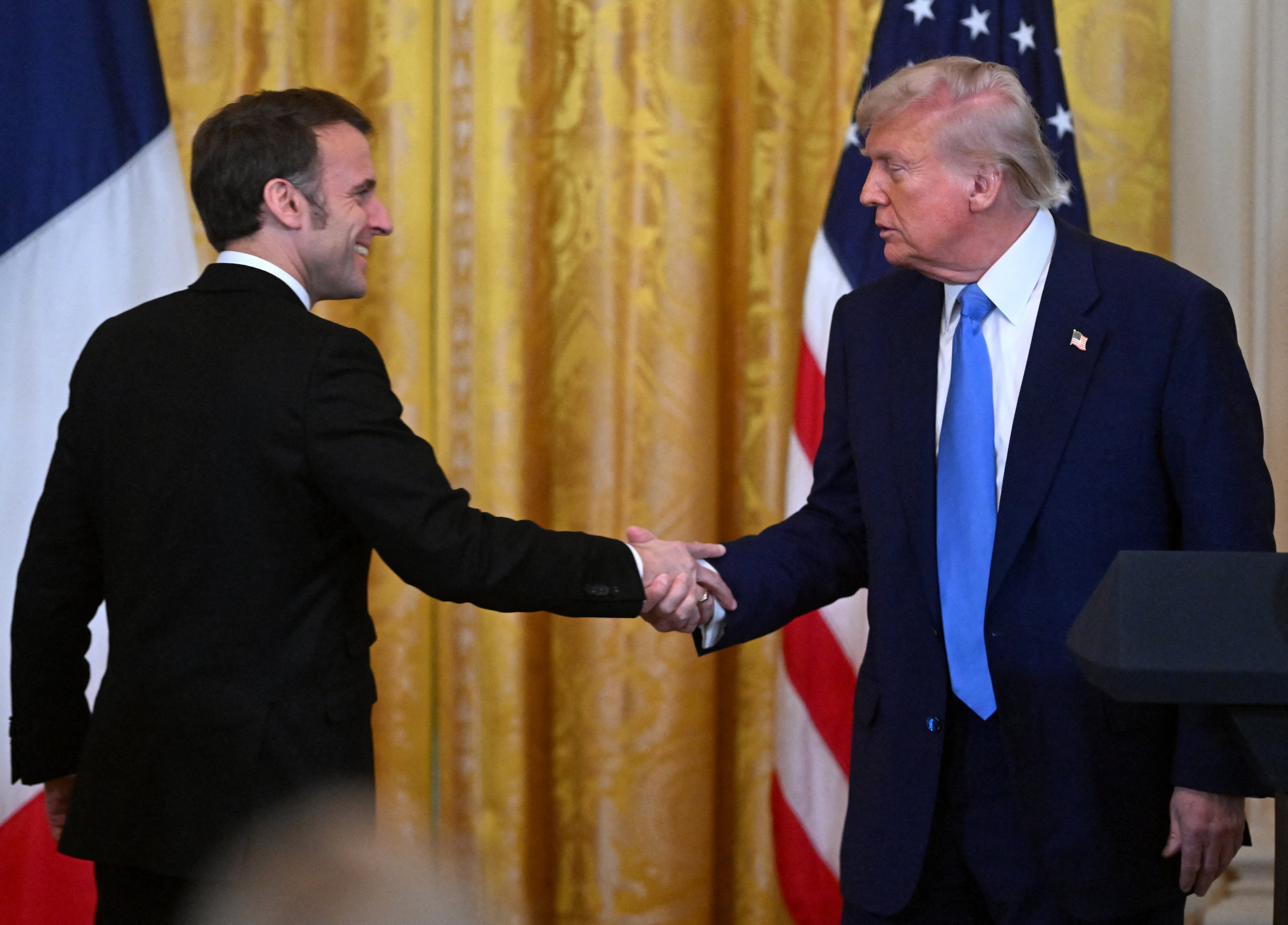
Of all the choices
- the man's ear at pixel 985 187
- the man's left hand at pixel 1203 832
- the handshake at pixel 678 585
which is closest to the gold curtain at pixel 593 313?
the handshake at pixel 678 585

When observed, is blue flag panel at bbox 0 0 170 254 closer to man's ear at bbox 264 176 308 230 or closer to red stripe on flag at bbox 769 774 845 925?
man's ear at bbox 264 176 308 230

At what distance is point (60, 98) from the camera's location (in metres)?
3.03

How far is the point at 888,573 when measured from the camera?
2037mm

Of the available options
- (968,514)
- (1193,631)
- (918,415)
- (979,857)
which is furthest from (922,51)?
(1193,631)

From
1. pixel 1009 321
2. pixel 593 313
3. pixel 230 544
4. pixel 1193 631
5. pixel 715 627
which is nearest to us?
pixel 1193 631

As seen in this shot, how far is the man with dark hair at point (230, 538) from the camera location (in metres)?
1.77

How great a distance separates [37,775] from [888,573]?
1.43 m

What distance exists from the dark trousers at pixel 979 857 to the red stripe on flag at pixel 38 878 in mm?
1982

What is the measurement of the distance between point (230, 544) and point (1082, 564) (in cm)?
125

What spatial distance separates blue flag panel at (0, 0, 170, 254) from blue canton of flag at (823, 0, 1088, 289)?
1725mm

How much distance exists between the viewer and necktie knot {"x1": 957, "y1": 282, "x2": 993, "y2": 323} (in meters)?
2.06

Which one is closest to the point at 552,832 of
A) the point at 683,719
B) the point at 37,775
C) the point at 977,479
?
the point at 683,719

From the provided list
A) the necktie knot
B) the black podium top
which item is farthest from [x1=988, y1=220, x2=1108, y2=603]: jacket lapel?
the black podium top

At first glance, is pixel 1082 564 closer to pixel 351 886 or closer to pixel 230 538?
pixel 230 538
